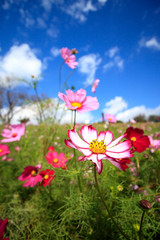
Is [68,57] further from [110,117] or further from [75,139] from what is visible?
[75,139]

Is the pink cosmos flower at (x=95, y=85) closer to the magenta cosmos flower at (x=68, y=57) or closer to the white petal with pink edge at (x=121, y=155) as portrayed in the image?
the magenta cosmos flower at (x=68, y=57)

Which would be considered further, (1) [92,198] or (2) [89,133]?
(1) [92,198]

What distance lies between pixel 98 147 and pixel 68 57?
2.88ft

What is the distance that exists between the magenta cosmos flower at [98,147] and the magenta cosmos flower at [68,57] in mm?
723

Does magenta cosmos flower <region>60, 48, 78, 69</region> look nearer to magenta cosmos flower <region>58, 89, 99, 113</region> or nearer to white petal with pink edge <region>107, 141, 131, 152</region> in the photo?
magenta cosmos flower <region>58, 89, 99, 113</region>

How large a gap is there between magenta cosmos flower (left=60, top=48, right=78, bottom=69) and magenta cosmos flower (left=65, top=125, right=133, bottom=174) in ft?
2.37

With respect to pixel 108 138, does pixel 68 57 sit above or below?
above

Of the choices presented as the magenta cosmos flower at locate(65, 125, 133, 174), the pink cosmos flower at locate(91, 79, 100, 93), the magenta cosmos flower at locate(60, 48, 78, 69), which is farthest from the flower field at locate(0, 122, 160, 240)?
the magenta cosmos flower at locate(60, 48, 78, 69)

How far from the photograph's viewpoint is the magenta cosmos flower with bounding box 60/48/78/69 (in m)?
1.02

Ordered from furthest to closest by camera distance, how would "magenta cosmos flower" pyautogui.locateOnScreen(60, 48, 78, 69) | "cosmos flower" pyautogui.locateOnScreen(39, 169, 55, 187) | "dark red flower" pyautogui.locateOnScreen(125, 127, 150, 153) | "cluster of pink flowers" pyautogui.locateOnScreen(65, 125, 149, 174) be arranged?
1. "magenta cosmos flower" pyautogui.locateOnScreen(60, 48, 78, 69)
2. "cosmos flower" pyautogui.locateOnScreen(39, 169, 55, 187)
3. "dark red flower" pyautogui.locateOnScreen(125, 127, 150, 153)
4. "cluster of pink flowers" pyautogui.locateOnScreen(65, 125, 149, 174)

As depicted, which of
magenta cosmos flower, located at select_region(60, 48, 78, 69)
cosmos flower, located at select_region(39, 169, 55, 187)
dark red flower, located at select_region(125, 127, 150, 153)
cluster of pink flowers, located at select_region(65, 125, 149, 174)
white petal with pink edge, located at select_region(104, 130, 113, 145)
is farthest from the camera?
magenta cosmos flower, located at select_region(60, 48, 78, 69)

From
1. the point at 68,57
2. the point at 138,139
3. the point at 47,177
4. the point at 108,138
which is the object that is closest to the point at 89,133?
the point at 108,138

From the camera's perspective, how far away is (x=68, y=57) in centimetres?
107

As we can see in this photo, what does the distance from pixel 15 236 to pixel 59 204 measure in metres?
0.29
